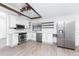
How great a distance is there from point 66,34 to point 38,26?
2939 millimetres

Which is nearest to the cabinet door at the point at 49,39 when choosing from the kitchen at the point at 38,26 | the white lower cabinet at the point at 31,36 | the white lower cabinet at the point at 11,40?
the kitchen at the point at 38,26

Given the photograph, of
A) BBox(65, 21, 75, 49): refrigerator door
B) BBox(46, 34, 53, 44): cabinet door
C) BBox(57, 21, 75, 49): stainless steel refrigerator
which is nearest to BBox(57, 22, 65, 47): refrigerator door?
BBox(57, 21, 75, 49): stainless steel refrigerator

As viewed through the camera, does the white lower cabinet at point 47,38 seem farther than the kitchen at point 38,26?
Yes

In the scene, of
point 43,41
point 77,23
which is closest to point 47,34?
point 43,41

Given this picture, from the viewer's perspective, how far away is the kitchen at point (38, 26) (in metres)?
3.39

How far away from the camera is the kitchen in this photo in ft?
11.1

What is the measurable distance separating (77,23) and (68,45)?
5.96 ft

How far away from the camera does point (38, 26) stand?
5859mm

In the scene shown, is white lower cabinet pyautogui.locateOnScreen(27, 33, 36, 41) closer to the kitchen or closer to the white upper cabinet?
the kitchen

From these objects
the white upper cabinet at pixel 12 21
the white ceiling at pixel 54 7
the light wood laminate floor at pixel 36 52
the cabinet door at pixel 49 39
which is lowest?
the light wood laminate floor at pixel 36 52

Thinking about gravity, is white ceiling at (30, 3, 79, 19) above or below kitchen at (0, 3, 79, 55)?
above

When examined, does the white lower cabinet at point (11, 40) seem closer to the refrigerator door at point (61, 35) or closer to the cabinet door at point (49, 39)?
the cabinet door at point (49, 39)

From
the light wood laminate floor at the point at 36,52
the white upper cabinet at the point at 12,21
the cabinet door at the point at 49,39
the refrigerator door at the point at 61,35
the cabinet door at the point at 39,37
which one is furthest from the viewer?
the cabinet door at the point at 39,37

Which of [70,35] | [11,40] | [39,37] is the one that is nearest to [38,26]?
[39,37]
